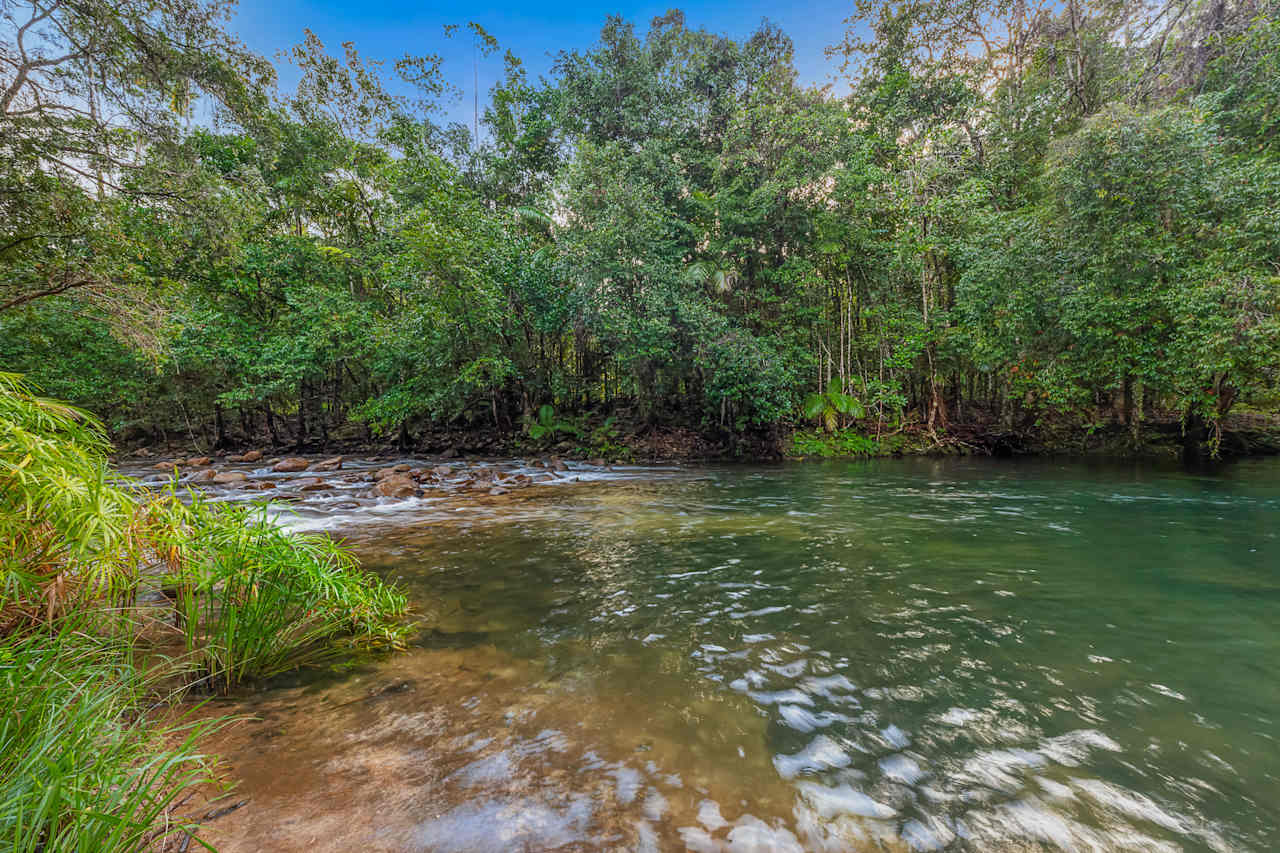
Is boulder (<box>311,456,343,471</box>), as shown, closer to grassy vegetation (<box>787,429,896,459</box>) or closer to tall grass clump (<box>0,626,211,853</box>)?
tall grass clump (<box>0,626,211,853</box>)

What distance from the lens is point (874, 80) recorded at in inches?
657

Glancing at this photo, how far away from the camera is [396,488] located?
9242 millimetres

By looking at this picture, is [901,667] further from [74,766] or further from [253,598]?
[253,598]

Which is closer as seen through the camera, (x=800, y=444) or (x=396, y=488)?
(x=396, y=488)

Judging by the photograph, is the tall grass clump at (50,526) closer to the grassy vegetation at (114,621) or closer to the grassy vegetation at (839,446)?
the grassy vegetation at (114,621)

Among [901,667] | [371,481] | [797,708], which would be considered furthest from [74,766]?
[371,481]

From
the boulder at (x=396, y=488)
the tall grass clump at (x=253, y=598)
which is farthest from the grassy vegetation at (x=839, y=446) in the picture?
the tall grass clump at (x=253, y=598)

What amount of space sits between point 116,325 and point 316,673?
659 centimetres

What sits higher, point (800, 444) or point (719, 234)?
point (719, 234)

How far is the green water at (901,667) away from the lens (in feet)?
6.08

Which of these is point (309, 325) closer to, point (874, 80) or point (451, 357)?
point (451, 357)

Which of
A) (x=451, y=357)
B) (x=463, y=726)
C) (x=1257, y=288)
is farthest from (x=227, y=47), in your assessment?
(x=1257, y=288)

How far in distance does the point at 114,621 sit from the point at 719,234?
15999mm

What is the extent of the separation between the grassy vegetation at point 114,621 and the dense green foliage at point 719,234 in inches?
292
